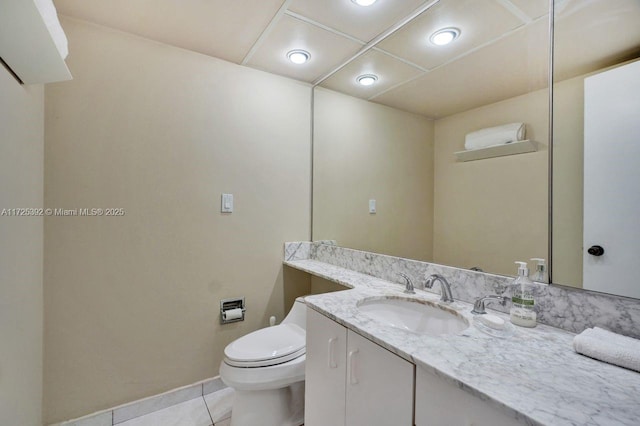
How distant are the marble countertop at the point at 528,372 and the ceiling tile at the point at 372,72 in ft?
4.46

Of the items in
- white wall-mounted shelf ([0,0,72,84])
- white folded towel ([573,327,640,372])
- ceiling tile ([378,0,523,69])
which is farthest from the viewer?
ceiling tile ([378,0,523,69])

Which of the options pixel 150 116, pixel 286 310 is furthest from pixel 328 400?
pixel 150 116

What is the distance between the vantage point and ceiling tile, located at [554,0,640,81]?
0.84 metres

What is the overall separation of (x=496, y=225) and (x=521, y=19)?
0.83 metres

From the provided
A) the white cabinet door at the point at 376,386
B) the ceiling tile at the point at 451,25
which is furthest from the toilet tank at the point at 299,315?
the ceiling tile at the point at 451,25

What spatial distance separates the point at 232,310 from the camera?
182cm

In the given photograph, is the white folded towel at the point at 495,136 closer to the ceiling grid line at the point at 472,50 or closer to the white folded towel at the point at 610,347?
the ceiling grid line at the point at 472,50

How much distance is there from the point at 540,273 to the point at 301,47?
1688 millimetres

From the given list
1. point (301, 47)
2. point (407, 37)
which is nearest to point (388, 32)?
point (407, 37)

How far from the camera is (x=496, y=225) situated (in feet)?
3.75

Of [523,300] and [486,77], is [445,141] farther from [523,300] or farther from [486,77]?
[523,300]

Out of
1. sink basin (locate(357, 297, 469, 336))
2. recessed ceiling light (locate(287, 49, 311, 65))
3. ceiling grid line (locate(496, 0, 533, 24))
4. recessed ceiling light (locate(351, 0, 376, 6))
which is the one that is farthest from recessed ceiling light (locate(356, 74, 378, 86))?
sink basin (locate(357, 297, 469, 336))

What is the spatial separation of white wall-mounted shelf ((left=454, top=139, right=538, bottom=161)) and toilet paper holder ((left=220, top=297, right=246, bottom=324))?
62.4 inches

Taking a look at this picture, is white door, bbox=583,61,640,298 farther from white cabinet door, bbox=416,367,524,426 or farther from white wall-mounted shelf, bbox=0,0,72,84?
white wall-mounted shelf, bbox=0,0,72,84
